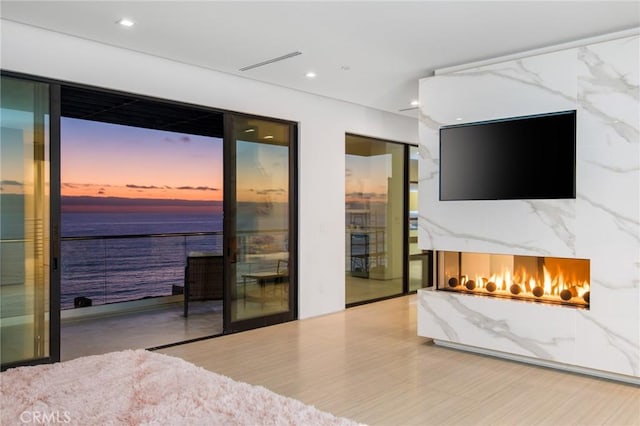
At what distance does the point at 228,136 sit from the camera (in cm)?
554

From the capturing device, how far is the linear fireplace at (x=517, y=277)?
4340 millimetres

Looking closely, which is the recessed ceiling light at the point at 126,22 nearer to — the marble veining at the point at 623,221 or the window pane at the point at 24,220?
the window pane at the point at 24,220

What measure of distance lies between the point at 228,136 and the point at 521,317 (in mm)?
3454

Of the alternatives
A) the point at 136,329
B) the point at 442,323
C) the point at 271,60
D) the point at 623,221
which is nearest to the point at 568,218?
the point at 623,221

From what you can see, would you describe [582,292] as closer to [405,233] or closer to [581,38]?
[581,38]

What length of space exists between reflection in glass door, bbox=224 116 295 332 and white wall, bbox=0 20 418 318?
17 cm

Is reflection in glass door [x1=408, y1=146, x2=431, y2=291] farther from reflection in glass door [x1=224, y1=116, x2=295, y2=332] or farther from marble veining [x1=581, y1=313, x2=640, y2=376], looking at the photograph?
marble veining [x1=581, y1=313, x2=640, y2=376]

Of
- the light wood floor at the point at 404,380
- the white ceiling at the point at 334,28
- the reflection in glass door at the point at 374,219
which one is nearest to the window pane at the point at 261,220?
the light wood floor at the point at 404,380

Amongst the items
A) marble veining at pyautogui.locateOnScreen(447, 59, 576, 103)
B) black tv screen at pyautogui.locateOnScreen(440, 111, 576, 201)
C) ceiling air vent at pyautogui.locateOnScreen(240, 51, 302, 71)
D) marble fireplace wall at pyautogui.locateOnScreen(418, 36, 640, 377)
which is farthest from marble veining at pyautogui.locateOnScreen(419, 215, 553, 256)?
ceiling air vent at pyautogui.locateOnScreen(240, 51, 302, 71)

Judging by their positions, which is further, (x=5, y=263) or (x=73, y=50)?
(x=73, y=50)

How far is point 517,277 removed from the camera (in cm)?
470

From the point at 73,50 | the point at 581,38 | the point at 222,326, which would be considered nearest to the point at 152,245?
the point at 222,326

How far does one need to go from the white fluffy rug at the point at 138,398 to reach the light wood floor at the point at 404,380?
32cm

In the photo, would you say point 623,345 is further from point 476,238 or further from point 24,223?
point 24,223
